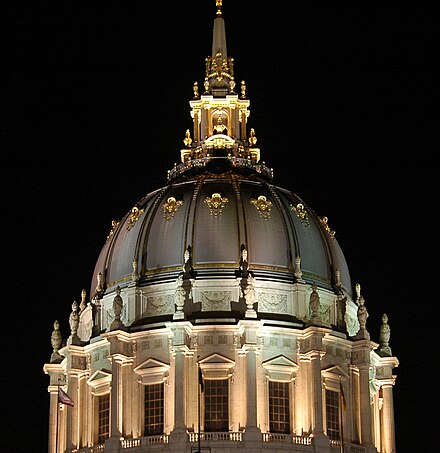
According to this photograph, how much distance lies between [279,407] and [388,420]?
10.6 metres

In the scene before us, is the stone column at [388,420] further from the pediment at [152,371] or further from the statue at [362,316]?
the pediment at [152,371]

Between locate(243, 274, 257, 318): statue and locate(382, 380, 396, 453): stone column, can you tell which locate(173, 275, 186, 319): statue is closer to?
locate(243, 274, 257, 318): statue

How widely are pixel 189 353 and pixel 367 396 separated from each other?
13.6 meters

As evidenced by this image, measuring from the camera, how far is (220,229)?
134875 mm

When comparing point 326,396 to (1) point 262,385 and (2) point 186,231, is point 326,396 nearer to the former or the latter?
(1) point 262,385

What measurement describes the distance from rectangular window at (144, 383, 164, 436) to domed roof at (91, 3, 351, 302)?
28.2 feet

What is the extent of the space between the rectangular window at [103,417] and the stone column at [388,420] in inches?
804

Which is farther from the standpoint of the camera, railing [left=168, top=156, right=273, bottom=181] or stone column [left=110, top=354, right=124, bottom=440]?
railing [left=168, top=156, right=273, bottom=181]

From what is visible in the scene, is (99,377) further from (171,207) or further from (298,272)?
(298,272)

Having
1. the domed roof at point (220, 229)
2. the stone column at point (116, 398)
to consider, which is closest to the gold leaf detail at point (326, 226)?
the domed roof at point (220, 229)

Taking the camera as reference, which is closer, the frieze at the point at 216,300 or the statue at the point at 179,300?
the statue at the point at 179,300

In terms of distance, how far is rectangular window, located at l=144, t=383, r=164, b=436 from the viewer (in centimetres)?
12875

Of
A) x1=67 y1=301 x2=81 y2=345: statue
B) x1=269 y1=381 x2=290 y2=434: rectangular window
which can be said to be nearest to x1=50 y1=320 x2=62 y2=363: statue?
x1=67 y1=301 x2=81 y2=345: statue

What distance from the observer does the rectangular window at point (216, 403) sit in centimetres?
12794
